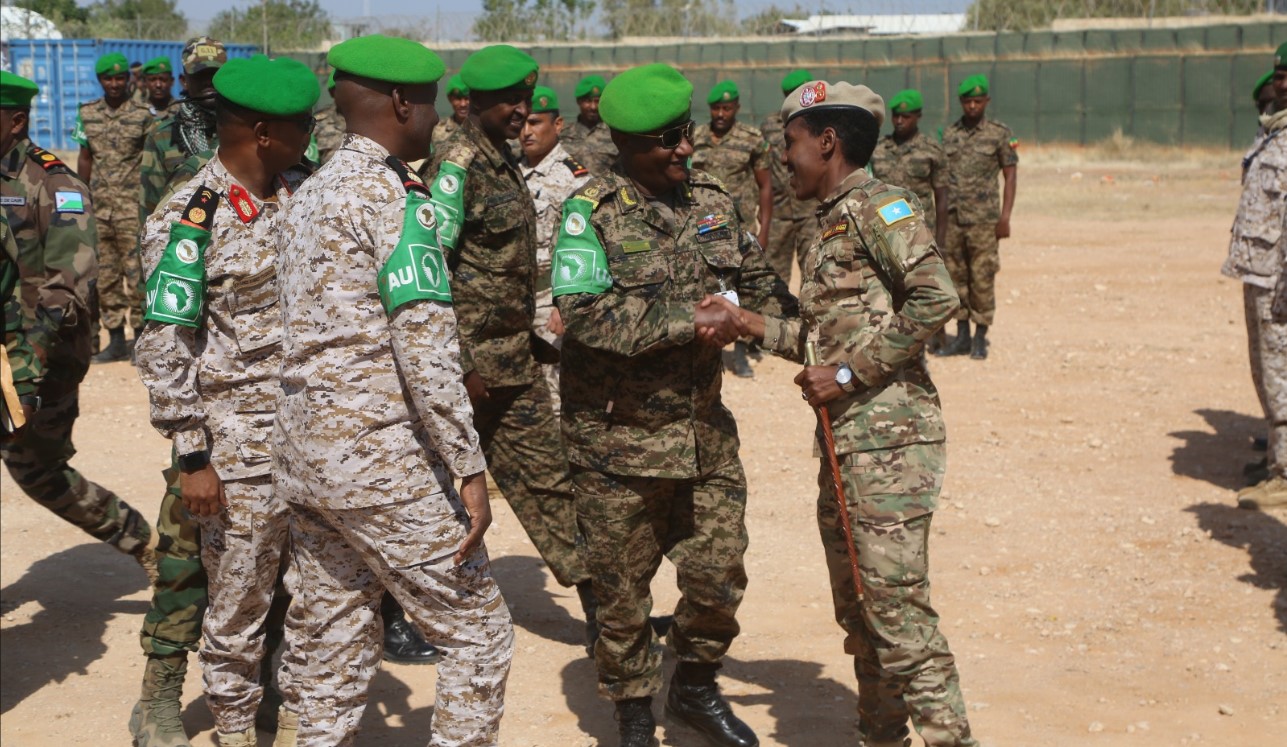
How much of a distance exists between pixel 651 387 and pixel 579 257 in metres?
0.47

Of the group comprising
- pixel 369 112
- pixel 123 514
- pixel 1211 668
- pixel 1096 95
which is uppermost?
pixel 1096 95

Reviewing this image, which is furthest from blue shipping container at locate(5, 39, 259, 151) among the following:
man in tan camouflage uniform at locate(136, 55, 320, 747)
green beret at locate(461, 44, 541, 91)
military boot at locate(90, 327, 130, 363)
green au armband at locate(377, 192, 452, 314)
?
green au armband at locate(377, 192, 452, 314)

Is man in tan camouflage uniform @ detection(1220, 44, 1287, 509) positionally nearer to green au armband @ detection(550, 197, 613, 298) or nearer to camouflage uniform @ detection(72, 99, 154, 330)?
green au armband @ detection(550, 197, 613, 298)

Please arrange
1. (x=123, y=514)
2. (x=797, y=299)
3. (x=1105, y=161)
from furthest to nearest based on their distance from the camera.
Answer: (x=1105, y=161), (x=123, y=514), (x=797, y=299)

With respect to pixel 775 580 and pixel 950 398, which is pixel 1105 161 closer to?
pixel 950 398

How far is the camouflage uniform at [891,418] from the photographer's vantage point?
380 centimetres

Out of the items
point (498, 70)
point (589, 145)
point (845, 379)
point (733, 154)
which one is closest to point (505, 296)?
point (498, 70)

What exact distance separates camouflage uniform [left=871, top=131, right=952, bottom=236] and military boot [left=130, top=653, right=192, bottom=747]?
8207mm

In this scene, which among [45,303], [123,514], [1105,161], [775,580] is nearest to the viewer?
[45,303]

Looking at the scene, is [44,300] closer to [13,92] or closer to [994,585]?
[13,92]

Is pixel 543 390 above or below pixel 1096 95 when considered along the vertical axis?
below

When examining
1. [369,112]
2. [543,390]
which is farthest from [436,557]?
[543,390]

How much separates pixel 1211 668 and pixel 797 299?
2.39 meters

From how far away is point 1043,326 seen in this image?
12.5 metres
